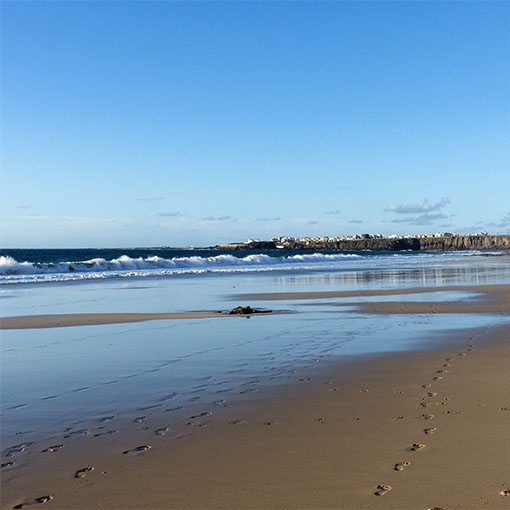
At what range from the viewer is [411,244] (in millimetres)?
188125

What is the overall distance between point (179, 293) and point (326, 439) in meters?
19.8

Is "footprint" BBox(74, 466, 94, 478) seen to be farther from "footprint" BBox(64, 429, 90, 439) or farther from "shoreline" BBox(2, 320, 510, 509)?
"footprint" BBox(64, 429, 90, 439)

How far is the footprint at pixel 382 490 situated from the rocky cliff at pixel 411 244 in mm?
178543

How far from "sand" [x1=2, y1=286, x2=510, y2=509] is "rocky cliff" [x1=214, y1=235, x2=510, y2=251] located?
17627cm

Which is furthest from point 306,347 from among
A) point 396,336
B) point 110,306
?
point 110,306

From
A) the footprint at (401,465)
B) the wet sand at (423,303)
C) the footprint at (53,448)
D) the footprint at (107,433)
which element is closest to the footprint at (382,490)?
the footprint at (401,465)

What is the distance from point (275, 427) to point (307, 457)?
3.02ft

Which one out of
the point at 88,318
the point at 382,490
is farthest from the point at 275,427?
the point at 88,318

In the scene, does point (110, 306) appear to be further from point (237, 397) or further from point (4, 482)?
point (4, 482)

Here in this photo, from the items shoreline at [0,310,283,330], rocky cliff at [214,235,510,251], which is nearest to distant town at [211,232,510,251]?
rocky cliff at [214,235,510,251]

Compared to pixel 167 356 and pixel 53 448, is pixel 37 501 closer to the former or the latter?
pixel 53 448

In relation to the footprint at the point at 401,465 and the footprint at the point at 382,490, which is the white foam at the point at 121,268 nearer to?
the footprint at the point at 401,465

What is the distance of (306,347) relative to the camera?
10.4 m

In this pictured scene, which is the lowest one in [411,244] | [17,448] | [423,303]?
[423,303]
